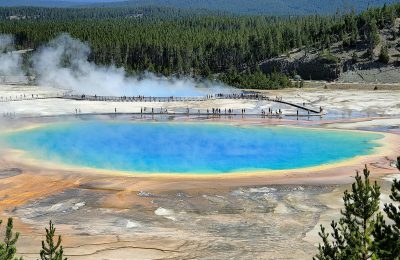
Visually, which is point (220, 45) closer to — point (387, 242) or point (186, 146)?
point (186, 146)

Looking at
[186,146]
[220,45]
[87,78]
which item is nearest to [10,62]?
[87,78]

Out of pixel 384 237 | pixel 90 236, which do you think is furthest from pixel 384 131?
pixel 384 237

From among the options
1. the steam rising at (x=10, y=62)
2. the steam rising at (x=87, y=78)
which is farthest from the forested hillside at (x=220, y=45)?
the steam rising at (x=10, y=62)

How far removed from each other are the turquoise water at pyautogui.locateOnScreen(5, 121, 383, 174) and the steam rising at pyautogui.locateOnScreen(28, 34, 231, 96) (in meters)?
27.8

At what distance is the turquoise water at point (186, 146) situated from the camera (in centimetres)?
3584

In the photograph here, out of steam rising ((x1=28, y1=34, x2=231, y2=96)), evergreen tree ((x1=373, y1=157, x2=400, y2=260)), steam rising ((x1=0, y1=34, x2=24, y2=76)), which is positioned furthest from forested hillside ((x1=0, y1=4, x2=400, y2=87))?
evergreen tree ((x1=373, y1=157, x2=400, y2=260))

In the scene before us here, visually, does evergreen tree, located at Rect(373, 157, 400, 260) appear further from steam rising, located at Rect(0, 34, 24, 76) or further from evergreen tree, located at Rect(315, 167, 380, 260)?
steam rising, located at Rect(0, 34, 24, 76)

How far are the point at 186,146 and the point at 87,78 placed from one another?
2097 inches

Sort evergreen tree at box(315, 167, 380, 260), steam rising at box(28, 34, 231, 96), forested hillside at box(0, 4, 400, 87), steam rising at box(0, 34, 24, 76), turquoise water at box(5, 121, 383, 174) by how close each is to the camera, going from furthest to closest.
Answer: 1. steam rising at box(0, 34, 24, 76)
2. forested hillside at box(0, 4, 400, 87)
3. steam rising at box(28, 34, 231, 96)
4. turquoise water at box(5, 121, 383, 174)
5. evergreen tree at box(315, 167, 380, 260)

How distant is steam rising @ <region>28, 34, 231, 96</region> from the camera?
81.6 meters

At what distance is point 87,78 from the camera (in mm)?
92125

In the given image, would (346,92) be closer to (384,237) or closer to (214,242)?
(214,242)

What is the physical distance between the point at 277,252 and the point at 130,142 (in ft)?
86.3

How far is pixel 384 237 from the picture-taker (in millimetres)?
10867
